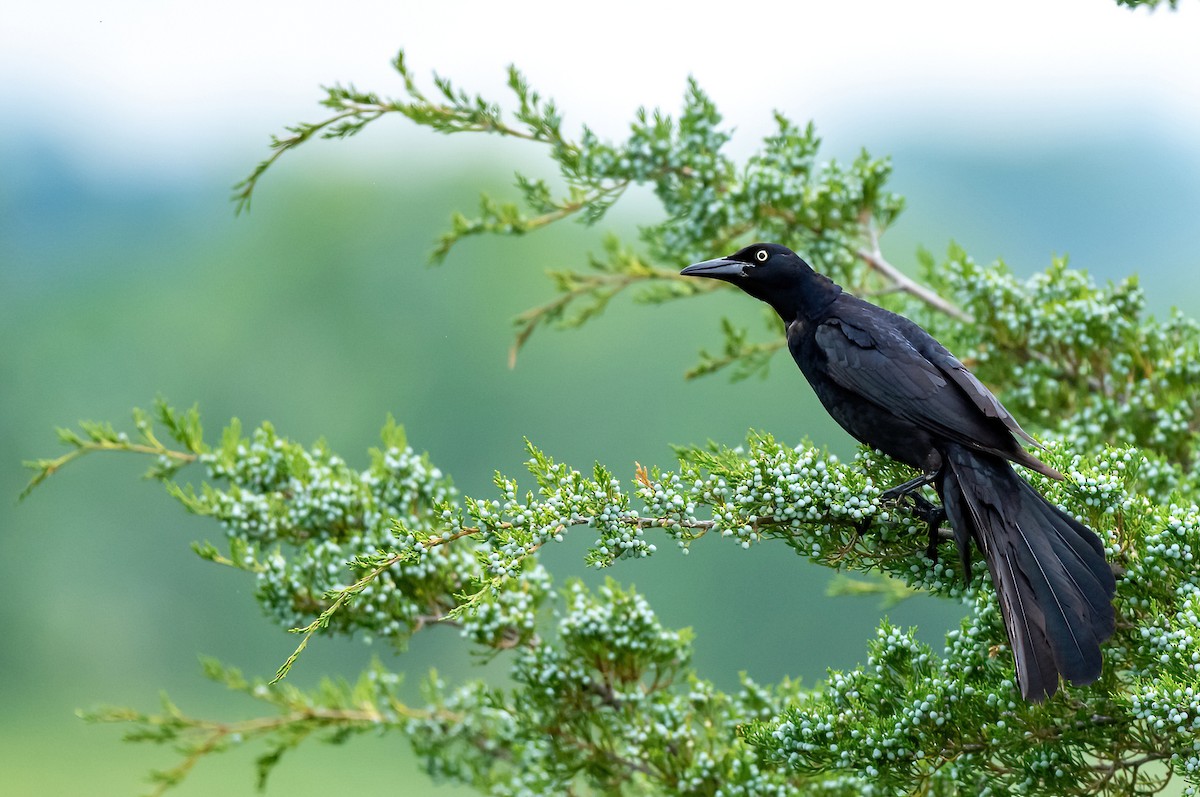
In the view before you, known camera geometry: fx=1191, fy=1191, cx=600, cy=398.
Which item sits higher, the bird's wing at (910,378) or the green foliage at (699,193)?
the green foliage at (699,193)

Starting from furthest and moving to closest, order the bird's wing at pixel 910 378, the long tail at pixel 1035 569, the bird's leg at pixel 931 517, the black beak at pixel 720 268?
the black beak at pixel 720 268 → the bird's wing at pixel 910 378 → the bird's leg at pixel 931 517 → the long tail at pixel 1035 569

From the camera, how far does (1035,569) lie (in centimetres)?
214

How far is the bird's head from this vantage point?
3.01m

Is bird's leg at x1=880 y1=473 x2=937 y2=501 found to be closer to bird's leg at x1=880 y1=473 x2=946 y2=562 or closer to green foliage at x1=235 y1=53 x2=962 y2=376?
bird's leg at x1=880 y1=473 x2=946 y2=562

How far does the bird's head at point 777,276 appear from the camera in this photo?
3008mm

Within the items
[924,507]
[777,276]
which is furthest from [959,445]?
[777,276]

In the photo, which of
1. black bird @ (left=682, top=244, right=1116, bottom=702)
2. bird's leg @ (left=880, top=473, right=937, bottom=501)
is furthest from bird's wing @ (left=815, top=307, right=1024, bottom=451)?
bird's leg @ (left=880, top=473, right=937, bottom=501)

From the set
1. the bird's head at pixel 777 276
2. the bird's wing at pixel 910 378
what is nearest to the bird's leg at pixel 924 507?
the bird's wing at pixel 910 378

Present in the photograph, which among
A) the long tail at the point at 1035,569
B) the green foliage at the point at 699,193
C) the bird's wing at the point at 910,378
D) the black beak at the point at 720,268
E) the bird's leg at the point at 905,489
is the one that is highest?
the green foliage at the point at 699,193

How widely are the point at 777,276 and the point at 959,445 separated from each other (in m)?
0.81

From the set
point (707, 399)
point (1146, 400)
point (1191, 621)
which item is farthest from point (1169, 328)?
point (707, 399)

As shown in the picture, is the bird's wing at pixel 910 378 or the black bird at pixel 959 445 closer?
the black bird at pixel 959 445

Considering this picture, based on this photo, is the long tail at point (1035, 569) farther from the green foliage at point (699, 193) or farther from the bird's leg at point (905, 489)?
the green foliage at point (699, 193)

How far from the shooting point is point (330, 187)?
16.6 m
